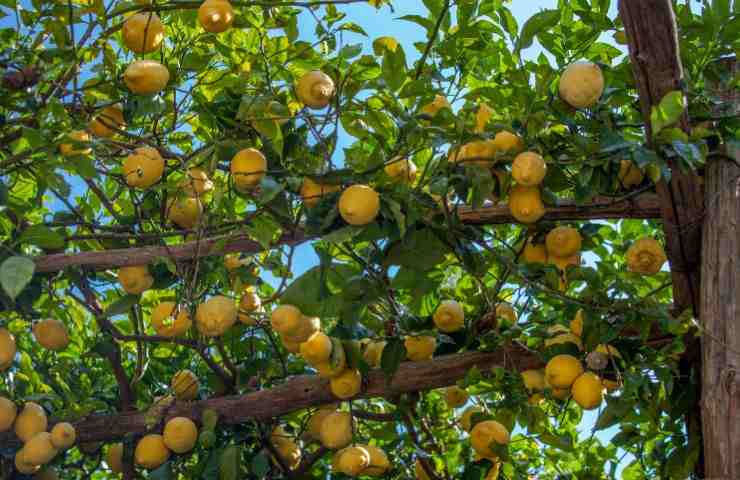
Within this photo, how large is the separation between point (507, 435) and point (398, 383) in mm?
323

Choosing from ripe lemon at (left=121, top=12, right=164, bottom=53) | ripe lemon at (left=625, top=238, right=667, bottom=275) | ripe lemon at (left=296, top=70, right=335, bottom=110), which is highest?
ripe lemon at (left=121, top=12, right=164, bottom=53)

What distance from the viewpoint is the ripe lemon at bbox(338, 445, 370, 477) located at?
2.44 meters

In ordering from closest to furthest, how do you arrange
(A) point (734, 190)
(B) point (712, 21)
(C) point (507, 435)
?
(A) point (734, 190), (B) point (712, 21), (C) point (507, 435)

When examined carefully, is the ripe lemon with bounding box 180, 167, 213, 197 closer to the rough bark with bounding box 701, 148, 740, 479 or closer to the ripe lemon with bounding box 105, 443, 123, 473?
the ripe lemon with bounding box 105, 443, 123, 473

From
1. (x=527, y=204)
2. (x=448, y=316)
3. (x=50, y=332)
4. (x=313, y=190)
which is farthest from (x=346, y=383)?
(x=50, y=332)

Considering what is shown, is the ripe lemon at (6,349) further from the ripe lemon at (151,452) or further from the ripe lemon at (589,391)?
the ripe lemon at (589,391)

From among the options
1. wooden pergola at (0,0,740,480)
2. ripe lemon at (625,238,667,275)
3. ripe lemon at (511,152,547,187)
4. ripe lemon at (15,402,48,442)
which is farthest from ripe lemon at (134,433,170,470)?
ripe lemon at (625,238,667,275)

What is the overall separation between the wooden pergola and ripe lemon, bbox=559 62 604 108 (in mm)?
129

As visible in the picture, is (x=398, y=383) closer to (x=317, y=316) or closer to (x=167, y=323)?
(x=317, y=316)

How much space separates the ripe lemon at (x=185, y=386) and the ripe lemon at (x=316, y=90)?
980 millimetres

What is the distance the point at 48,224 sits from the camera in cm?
251

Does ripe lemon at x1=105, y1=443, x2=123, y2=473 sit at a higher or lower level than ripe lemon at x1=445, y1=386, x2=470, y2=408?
lower

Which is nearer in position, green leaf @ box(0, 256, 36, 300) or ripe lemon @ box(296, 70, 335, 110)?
green leaf @ box(0, 256, 36, 300)

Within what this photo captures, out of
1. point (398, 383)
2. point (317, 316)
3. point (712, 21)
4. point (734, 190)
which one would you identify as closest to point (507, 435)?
point (398, 383)
